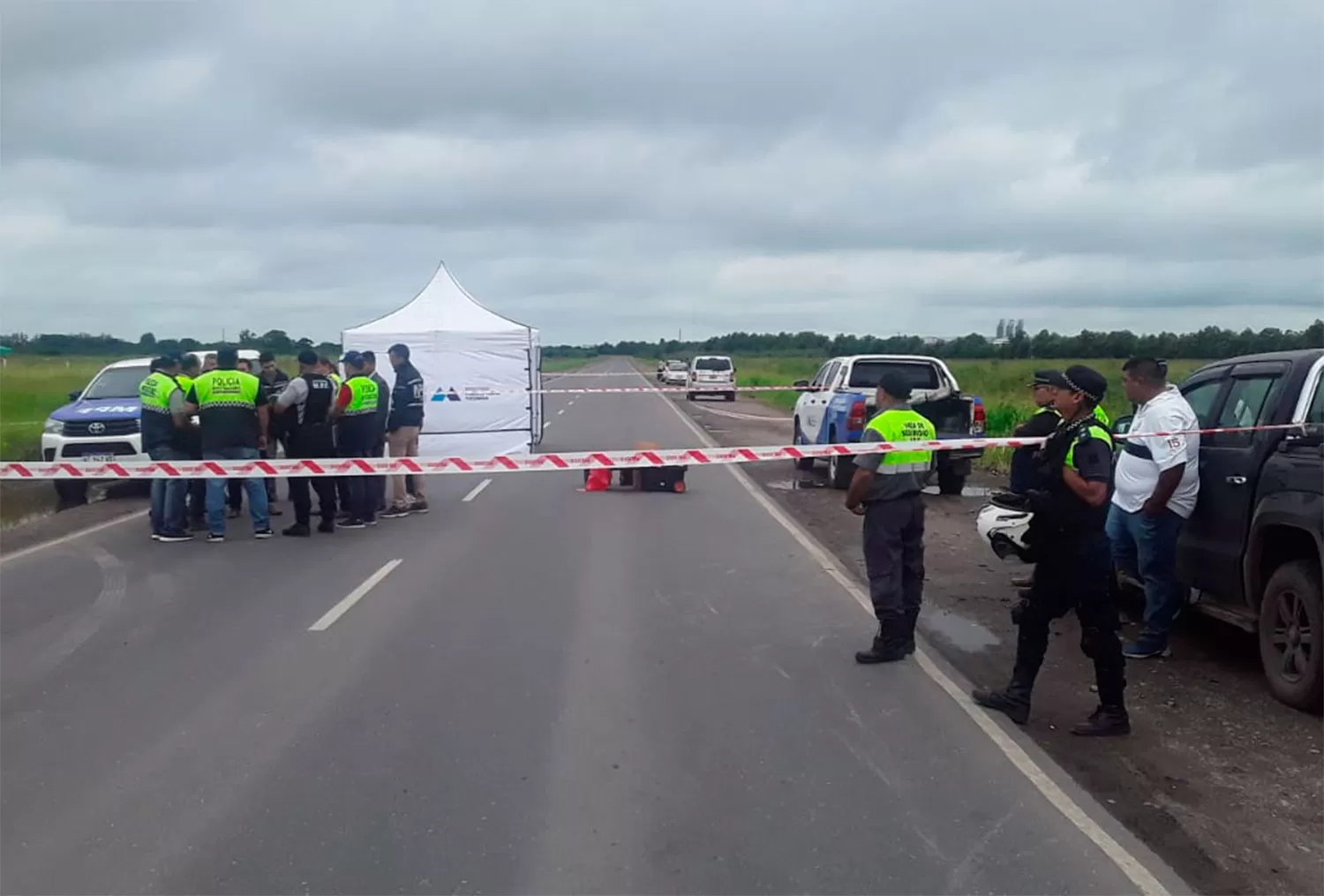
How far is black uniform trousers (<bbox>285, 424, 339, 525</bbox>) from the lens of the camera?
Result: 1266 cm

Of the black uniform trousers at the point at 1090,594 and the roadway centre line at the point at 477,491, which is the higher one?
the black uniform trousers at the point at 1090,594

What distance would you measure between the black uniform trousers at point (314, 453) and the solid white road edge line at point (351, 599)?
2.07 meters

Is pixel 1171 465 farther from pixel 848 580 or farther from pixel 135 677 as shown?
pixel 135 677

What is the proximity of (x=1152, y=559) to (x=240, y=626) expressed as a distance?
6276 millimetres

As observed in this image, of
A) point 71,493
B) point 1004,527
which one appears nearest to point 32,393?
point 71,493

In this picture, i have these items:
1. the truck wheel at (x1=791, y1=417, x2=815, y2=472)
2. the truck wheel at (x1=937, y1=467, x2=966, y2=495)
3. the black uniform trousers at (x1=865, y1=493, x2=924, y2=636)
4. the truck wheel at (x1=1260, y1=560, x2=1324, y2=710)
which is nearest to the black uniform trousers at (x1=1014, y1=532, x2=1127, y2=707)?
the truck wheel at (x1=1260, y1=560, x2=1324, y2=710)

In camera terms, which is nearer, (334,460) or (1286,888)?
(1286,888)

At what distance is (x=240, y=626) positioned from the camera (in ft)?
27.5

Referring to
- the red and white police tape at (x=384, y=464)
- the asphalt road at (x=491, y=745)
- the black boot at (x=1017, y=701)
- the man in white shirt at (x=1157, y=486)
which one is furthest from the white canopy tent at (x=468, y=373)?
the black boot at (x=1017, y=701)

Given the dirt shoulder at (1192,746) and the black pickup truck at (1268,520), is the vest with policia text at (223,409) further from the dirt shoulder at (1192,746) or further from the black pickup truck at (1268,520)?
the black pickup truck at (1268,520)

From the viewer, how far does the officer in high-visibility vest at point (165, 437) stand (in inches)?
478

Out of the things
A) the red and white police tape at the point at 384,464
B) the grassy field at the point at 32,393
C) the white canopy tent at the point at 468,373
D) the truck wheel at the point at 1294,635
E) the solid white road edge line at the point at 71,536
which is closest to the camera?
the truck wheel at the point at 1294,635

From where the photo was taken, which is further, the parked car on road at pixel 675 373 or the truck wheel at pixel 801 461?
the parked car on road at pixel 675 373

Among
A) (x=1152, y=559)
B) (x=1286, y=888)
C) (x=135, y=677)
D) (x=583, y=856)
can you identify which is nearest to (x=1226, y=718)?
(x=1152, y=559)
